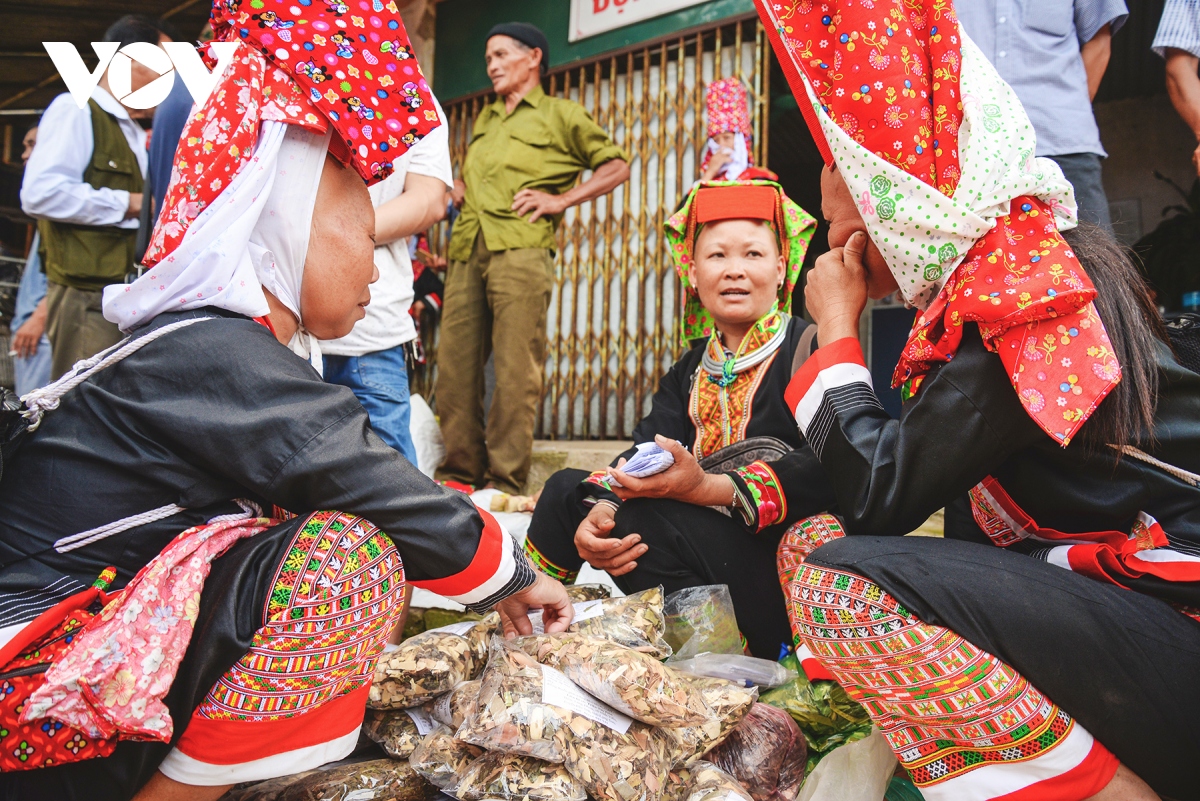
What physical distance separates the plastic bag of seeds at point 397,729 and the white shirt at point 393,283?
121cm

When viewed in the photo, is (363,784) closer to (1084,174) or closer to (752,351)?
(752,351)

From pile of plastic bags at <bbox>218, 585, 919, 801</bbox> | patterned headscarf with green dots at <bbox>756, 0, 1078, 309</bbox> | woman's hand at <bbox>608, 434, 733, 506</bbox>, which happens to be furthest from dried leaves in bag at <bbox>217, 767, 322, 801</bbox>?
patterned headscarf with green dots at <bbox>756, 0, 1078, 309</bbox>

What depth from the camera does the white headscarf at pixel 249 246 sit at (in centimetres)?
148

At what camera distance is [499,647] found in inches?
68.7

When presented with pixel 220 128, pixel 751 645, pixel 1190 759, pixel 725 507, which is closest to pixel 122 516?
pixel 220 128

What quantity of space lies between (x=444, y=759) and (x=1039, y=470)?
1.23 metres

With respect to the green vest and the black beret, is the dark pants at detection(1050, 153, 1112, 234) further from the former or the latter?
the green vest

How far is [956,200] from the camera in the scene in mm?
1443

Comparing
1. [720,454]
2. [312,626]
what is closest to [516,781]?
[312,626]

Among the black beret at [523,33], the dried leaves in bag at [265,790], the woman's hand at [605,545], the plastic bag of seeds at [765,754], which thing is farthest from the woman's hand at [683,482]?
the black beret at [523,33]

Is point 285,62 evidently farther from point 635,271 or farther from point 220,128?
point 635,271

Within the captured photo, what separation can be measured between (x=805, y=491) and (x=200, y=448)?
1408mm

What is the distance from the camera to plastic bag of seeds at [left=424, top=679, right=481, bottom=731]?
5.43 ft

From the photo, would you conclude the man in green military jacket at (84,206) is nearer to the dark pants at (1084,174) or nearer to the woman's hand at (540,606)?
the woman's hand at (540,606)
